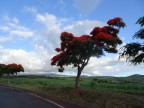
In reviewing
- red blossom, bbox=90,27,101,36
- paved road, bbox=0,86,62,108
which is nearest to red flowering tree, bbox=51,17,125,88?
red blossom, bbox=90,27,101,36

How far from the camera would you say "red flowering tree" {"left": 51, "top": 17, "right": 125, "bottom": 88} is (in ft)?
81.6

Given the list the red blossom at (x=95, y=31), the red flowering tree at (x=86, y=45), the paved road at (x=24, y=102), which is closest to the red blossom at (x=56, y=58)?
the red flowering tree at (x=86, y=45)

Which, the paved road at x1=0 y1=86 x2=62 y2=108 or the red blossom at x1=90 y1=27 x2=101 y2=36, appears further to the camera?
the red blossom at x1=90 y1=27 x2=101 y2=36

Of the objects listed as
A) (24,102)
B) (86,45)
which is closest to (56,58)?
(86,45)

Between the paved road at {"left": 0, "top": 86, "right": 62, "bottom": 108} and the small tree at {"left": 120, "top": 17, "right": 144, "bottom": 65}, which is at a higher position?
the small tree at {"left": 120, "top": 17, "right": 144, "bottom": 65}

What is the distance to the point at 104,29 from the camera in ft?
83.5

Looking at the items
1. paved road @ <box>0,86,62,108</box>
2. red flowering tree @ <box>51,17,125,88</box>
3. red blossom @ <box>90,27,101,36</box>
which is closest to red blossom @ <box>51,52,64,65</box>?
red flowering tree @ <box>51,17,125,88</box>

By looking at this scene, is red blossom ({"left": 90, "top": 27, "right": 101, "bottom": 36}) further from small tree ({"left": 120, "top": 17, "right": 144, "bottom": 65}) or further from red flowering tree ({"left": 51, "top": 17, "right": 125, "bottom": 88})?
small tree ({"left": 120, "top": 17, "right": 144, "bottom": 65})

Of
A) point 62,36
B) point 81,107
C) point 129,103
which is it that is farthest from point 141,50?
point 62,36

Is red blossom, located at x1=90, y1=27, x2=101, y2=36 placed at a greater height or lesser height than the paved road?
greater

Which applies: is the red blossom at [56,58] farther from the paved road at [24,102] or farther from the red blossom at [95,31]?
the paved road at [24,102]

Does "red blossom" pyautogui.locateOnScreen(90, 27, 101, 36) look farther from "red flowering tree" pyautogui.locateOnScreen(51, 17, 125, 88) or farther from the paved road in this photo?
the paved road

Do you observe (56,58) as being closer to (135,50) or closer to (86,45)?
(86,45)

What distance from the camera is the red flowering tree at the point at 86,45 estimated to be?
24.9 meters
